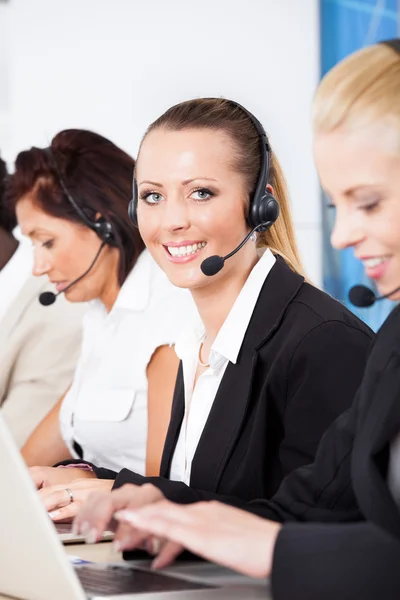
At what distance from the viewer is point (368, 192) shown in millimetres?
1007

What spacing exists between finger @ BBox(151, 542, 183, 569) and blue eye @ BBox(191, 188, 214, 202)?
75 centimetres

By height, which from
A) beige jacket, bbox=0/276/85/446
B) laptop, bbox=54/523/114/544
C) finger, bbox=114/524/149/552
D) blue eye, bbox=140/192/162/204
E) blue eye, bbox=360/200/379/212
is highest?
blue eye, bbox=360/200/379/212

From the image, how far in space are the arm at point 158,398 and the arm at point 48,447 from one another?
1.45 feet

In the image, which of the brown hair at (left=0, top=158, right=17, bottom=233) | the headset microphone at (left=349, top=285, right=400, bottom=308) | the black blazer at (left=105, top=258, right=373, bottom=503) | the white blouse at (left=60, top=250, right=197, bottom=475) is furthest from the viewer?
the brown hair at (left=0, top=158, right=17, bottom=233)

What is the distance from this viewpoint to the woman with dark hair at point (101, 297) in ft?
7.19

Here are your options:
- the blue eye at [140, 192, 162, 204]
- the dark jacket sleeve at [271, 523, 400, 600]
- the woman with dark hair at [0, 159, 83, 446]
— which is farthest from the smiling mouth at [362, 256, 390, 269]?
the woman with dark hair at [0, 159, 83, 446]

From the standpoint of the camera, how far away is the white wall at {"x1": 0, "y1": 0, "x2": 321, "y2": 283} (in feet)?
12.8

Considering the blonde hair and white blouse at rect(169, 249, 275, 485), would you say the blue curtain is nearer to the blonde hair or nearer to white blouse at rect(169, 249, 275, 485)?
white blouse at rect(169, 249, 275, 485)

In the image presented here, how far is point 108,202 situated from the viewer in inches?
98.3

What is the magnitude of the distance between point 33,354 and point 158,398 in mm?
834

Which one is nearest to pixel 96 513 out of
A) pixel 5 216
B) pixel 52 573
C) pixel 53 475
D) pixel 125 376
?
pixel 52 573

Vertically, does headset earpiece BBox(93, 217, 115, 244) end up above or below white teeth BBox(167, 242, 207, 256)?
below

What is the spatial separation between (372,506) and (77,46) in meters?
3.28

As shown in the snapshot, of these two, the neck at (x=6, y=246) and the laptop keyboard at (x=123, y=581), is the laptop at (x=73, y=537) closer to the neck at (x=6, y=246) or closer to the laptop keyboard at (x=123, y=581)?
the laptop keyboard at (x=123, y=581)
